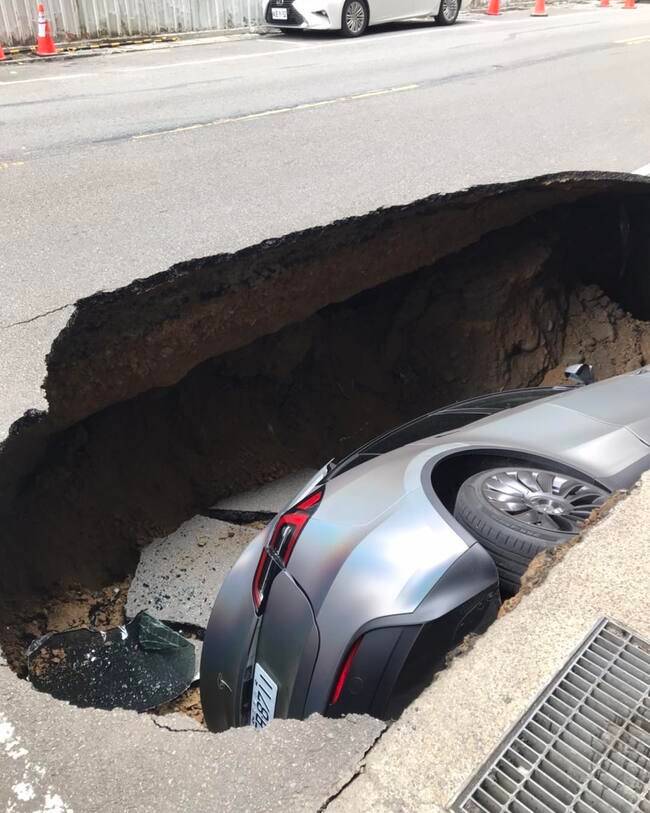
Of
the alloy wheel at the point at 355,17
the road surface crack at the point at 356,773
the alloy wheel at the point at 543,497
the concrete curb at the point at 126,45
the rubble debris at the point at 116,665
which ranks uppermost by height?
the alloy wheel at the point at 355,17

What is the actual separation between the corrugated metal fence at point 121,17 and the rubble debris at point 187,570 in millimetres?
11369

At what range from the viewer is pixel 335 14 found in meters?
13.8

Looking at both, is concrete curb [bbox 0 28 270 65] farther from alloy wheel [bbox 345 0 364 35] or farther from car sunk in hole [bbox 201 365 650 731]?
car sunk in hole [bbox 201 365 650 731]

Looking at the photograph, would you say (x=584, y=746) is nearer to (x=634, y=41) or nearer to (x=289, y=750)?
(x=289, y=750)

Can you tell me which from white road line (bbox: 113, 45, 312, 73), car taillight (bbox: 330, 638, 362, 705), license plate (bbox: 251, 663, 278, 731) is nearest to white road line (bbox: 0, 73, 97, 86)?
white road line (bbox: 113, 45, 312, 73)

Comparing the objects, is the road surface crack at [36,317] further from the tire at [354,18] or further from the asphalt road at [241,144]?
the tire at [354,18]

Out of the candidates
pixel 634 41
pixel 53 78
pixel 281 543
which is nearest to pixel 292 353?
pixel 281 543

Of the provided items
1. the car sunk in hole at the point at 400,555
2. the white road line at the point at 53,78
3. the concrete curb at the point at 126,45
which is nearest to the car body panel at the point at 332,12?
the concrete curb at the point at 126,45

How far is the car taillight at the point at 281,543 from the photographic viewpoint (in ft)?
9.00

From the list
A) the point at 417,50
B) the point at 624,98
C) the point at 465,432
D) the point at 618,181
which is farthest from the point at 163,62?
the point at 465,432

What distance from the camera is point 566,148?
646 centimetres

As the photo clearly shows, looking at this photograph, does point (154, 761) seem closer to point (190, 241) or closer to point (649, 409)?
point (649, 409)

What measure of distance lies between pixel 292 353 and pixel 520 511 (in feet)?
10.8

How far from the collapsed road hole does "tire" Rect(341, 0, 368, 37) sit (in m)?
9.52
